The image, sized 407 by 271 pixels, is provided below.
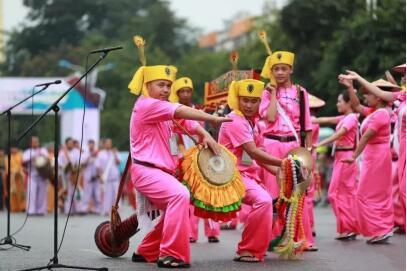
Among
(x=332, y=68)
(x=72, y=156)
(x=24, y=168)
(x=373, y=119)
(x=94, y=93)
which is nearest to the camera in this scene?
(x=373, y=119)

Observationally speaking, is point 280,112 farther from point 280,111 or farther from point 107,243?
point 107,243

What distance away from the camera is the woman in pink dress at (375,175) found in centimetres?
1422

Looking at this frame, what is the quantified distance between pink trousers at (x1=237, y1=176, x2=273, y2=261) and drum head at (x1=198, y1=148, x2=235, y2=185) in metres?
0.48

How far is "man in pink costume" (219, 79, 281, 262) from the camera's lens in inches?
437

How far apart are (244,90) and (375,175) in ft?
11.4

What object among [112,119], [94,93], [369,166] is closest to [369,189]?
[369,166]

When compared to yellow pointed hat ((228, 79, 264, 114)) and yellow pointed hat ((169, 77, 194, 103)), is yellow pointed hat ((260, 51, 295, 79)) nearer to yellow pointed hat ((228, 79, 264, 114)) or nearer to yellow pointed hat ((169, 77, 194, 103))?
yellow pointed hat ((228, 79, 264, 114))

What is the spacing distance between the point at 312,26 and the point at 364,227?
3116 cm

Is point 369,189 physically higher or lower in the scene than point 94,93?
lower

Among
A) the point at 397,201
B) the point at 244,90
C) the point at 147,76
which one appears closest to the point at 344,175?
the point at 397,201

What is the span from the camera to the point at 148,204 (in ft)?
35.3

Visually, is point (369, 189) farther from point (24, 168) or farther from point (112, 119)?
point (112, 119)

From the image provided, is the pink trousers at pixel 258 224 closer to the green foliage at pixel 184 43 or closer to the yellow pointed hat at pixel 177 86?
the yellow pointed hat at pixel 177 86

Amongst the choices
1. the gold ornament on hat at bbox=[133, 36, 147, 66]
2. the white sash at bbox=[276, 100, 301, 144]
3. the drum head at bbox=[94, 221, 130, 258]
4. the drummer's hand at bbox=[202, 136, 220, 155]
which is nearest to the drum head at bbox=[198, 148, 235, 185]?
the drummer's hand at bbox=[202, 136, 220, 155]
